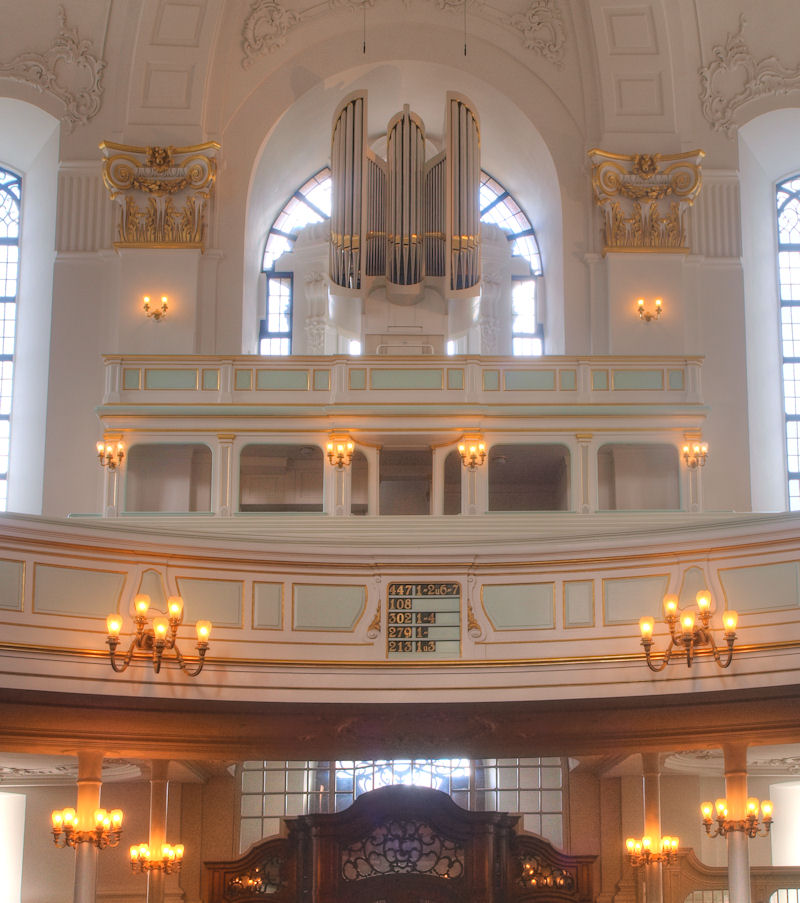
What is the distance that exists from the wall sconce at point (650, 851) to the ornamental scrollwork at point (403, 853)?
2.37 m

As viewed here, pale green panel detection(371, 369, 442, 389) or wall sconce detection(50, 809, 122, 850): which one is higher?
pale green panel detection(371, 369, 442, 389)

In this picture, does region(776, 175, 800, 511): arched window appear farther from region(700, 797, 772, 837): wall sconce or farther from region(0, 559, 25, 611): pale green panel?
region(0, 559, 25, 611): pale green panel

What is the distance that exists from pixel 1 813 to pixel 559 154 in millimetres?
15711

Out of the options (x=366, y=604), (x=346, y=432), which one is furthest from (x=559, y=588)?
(x=346, y=432)

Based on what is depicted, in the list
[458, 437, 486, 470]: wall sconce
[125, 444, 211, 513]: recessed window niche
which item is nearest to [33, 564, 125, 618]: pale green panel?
[125, 444, 211, 513]: recessed window niche

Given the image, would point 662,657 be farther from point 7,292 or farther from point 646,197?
point 7,292

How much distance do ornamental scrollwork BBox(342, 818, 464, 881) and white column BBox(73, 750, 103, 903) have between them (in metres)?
4.14

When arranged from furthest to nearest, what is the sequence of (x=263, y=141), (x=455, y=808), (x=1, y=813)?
(x=263, y=141) < (x=1, y=813) < (x=455, y=808)

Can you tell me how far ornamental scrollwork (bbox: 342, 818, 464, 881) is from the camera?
19.6 meters

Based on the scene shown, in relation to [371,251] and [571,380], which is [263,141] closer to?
[371,251]

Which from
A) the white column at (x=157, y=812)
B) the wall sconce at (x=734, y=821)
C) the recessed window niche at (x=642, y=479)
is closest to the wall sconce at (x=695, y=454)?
the recessed window niche at (x=642, y=479)

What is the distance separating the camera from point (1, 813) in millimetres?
21344

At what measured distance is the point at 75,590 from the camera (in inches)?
649

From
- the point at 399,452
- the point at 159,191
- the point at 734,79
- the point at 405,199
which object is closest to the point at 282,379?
the point at 399,452
